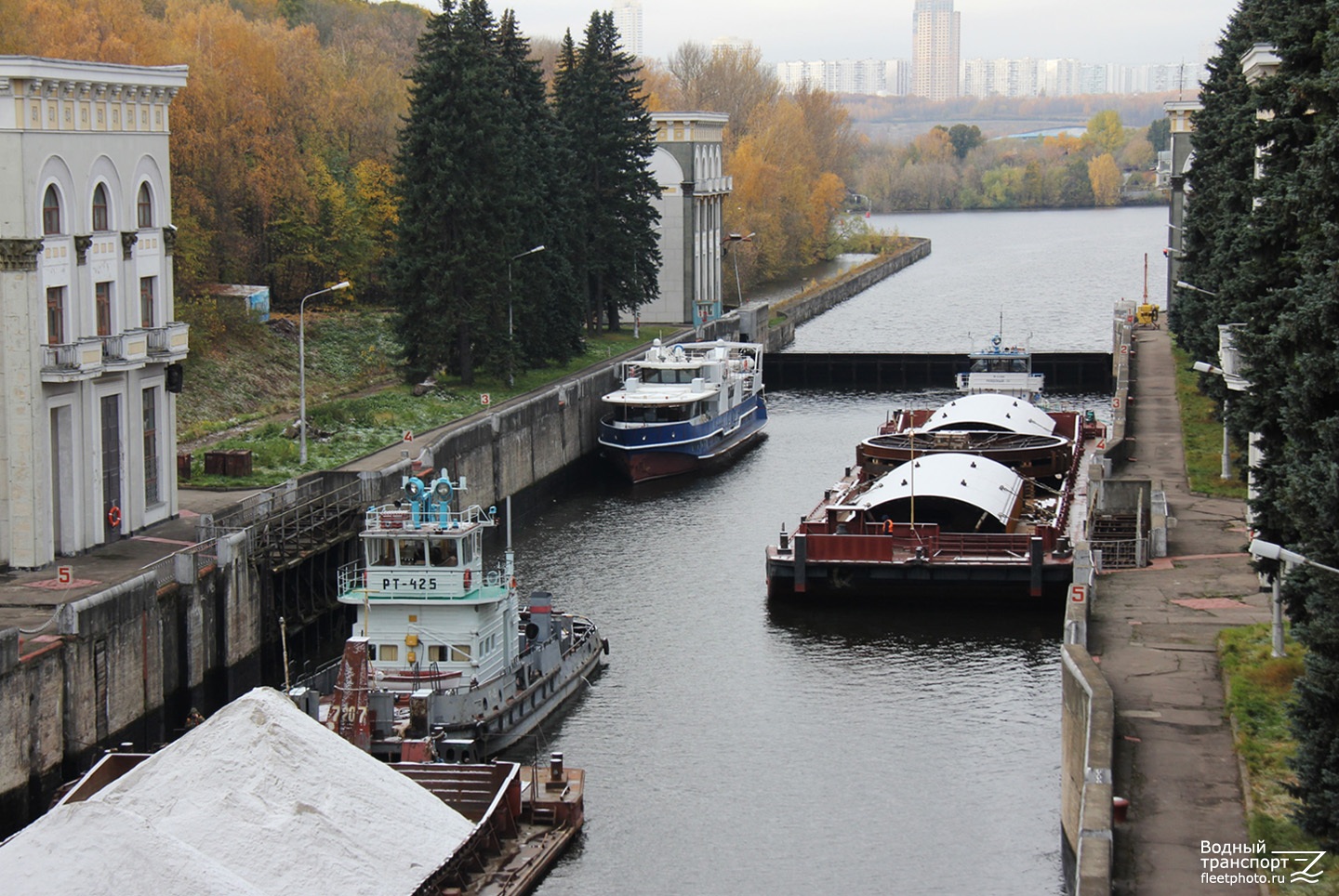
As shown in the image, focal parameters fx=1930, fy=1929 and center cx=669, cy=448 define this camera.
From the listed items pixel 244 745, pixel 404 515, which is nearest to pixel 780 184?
pixel 404 515

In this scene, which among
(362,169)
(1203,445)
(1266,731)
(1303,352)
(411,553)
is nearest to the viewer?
(1303,352)

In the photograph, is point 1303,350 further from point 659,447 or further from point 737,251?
point 737,251

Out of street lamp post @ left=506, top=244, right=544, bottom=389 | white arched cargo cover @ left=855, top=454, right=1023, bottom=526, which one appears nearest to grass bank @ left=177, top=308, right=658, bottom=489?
street lamp post @ left=506, top=244, right=544, bottom=389

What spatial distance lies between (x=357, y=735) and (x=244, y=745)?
19.2 ft

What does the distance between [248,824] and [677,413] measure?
46.5 metres

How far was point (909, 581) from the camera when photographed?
49000 mm

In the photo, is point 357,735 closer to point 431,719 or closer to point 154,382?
point 431,719

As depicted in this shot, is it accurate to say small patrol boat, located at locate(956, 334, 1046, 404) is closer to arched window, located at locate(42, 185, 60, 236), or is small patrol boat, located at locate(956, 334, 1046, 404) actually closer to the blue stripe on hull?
the blue stripe on hull

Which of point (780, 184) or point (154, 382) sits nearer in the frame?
point (154, 382)

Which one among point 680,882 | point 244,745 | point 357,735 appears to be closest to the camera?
point 244,745

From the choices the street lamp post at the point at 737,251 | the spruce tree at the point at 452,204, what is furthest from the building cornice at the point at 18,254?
the street lamp post at the point at 737,251

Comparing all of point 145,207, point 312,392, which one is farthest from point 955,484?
point 312,392

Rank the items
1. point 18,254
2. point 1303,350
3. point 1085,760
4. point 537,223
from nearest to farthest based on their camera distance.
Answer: point 1303,350, point 1085,760, point 18,254, point 537,223

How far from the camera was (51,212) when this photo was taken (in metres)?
42.1
